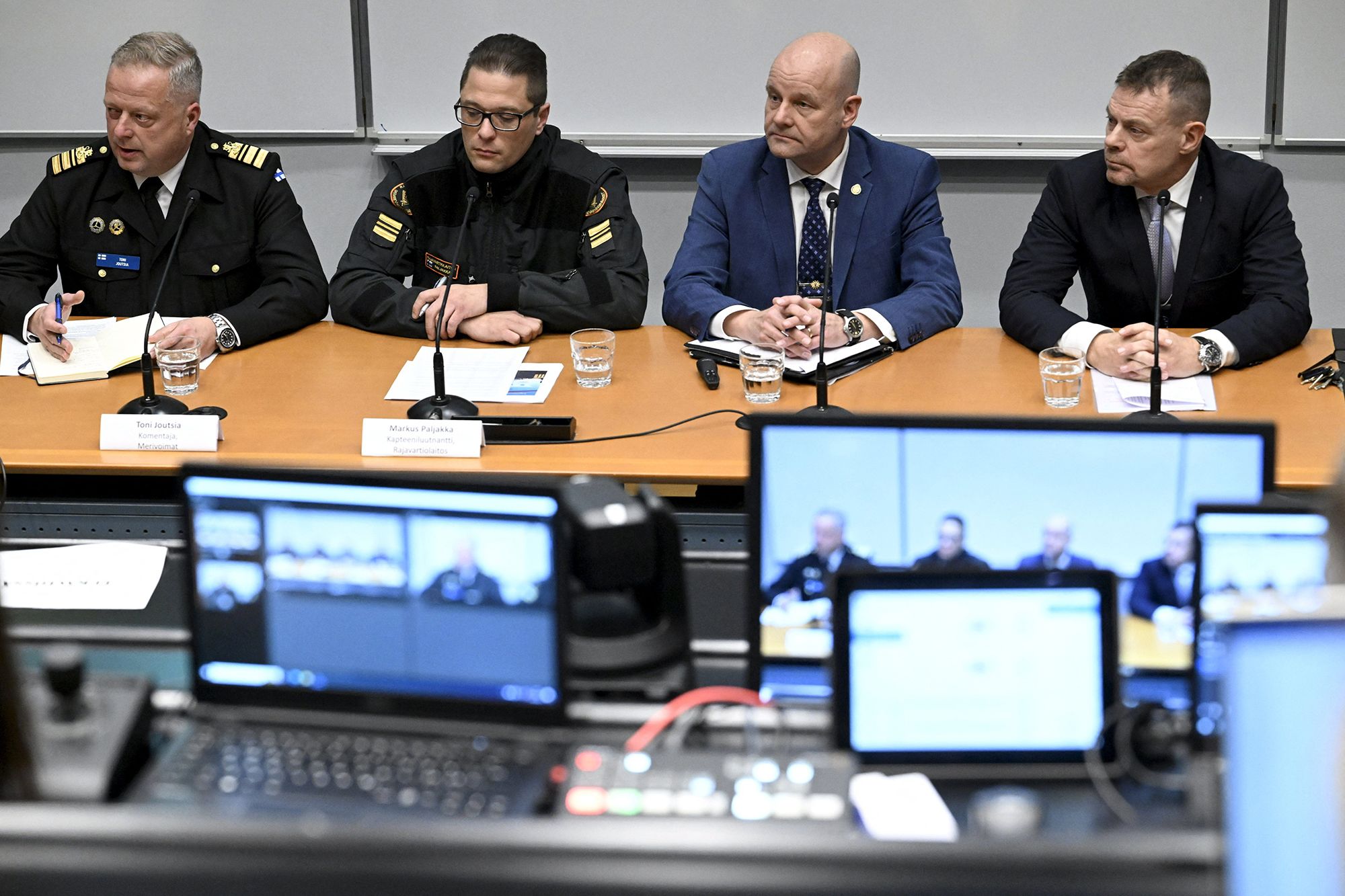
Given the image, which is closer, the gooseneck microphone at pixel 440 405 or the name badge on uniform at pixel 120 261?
the gooseneck microphone at pixel 440 405

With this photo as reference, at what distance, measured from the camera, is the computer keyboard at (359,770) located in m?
1.10

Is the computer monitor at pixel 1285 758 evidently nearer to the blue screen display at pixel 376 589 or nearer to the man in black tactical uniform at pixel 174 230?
the blue screen display at pixel 376 589

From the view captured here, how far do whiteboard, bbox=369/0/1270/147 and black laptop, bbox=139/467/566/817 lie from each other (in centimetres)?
324

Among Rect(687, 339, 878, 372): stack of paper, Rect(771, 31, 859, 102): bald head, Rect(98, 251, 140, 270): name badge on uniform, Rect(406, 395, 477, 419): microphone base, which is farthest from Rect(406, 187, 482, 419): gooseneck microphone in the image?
Rect(98, 251, 140, 270): name badge on uniform

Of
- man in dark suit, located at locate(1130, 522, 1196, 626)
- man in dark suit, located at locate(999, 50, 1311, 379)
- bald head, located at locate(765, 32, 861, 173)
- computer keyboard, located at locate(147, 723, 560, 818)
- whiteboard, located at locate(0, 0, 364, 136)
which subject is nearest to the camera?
computer keyboard, located at locate(147, 723, 560, 818)

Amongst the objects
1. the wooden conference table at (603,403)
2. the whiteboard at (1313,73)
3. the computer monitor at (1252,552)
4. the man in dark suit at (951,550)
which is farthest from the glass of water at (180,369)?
the whiteboard at (1313,73)

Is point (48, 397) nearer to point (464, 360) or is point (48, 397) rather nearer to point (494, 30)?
point (464, 360)

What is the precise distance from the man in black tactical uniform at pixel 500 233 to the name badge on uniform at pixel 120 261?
470mm

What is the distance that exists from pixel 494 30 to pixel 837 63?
148 cm

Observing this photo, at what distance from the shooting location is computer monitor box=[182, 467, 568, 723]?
45.6 inches

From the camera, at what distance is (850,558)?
4.22 ft

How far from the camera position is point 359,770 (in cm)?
114

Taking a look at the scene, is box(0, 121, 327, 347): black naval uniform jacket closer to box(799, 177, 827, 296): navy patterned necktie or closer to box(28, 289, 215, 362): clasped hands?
box(28, 289, 215, 362): clasped hands

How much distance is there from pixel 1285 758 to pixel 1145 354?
7.14 feet
